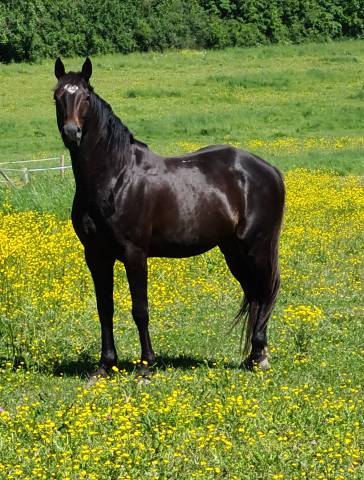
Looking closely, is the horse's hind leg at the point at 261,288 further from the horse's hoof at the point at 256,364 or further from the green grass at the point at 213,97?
the green grass at the point at 213,97

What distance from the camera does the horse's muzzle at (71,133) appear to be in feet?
24.4

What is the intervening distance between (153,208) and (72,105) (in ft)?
3.63

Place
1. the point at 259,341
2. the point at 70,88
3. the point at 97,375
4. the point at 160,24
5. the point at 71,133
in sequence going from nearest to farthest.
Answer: the point at 71,133
the point at 70,88
the point at 97,375
the point at 259,341
the point at 160,24

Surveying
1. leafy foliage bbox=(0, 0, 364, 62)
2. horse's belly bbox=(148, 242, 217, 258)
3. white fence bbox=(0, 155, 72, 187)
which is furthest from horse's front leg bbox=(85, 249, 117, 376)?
leafy foliage bbox=(0, 0, 364, 62)

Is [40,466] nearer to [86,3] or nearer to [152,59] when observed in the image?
[152,59]

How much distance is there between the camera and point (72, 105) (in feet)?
24.6

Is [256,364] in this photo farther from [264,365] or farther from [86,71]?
[86,71]

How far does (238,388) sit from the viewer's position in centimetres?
740

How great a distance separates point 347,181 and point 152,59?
1135 inches

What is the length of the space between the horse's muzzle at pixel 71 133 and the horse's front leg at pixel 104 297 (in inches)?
38.7

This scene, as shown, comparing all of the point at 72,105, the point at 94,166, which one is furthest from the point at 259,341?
the point at 72,105

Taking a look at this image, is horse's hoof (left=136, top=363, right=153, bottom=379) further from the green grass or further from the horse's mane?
the green grass

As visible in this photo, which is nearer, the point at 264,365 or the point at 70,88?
the point at 70,88

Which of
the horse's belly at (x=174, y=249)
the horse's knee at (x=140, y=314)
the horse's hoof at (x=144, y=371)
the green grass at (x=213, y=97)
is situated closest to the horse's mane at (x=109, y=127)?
the horse's belly at (x=174, y=249)
